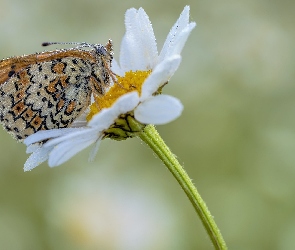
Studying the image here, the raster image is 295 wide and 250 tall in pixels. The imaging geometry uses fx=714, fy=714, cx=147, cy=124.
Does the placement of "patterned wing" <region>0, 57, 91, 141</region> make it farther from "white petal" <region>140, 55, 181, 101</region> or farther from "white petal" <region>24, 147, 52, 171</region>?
"white petal" <region>140, 55, 181, 101</region>

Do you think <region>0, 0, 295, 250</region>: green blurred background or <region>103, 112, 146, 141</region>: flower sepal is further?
<region>0, 0, 295, 250</region>: green blurred background

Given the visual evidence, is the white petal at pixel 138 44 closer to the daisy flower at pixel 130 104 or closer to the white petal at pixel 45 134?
the daisy flower at pixel 130 104

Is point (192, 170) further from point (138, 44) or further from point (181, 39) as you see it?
point (181, 39)

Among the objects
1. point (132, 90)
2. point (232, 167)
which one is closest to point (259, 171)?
point (232, 167)

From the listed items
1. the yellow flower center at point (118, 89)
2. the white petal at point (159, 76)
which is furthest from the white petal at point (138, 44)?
the white petal at point (159, 76)

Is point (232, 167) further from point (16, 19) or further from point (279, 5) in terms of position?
point (16, 19)

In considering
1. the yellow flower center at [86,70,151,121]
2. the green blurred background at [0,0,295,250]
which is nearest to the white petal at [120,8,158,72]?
the yellow flower center at [86,70,151,121]
